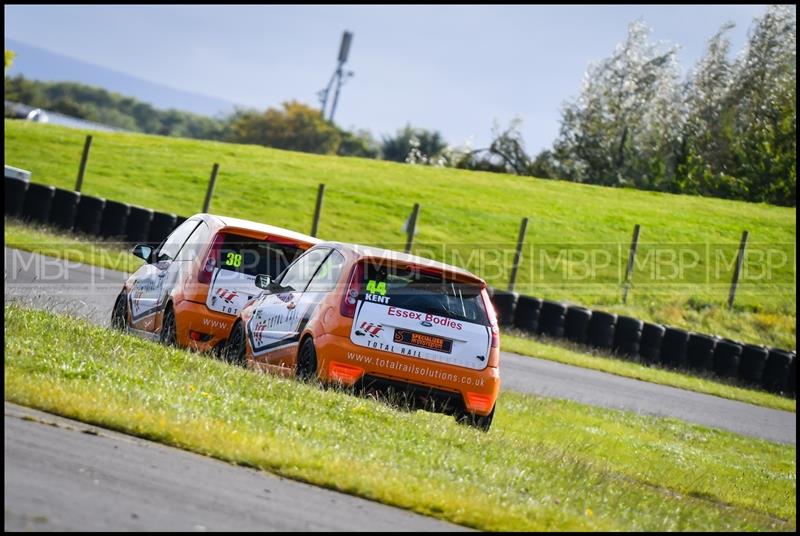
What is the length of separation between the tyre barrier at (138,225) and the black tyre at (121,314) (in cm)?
1099

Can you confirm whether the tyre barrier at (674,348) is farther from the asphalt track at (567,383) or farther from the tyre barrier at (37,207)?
the tyre barrier at (37,207)

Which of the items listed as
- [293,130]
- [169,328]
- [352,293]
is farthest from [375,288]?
[293,130]

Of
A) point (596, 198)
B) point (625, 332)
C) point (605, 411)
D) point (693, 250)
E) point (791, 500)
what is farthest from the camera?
Result: point (596, 198)

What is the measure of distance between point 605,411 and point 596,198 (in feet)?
111

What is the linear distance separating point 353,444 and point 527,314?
619 inches

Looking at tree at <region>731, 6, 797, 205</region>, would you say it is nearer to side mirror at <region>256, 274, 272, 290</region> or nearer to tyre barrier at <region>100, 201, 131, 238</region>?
tyre barrier at <region>100, 201, 131, 238</region>

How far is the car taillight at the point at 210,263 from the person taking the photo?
41.2ft

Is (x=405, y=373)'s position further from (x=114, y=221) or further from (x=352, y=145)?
(x=352, y=145)

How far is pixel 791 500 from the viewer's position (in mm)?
11375

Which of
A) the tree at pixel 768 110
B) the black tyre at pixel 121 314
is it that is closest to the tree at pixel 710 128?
the tree at pixel 768 110

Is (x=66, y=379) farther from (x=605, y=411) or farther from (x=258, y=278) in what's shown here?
(x=605, y=411)

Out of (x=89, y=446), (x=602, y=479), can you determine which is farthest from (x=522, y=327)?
(x=89, y=446)

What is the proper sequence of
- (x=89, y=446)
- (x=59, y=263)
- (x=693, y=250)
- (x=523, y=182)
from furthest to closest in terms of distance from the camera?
(x=523, y=182) → (x=693, y=250) → (x=59, y=263) → (x=89, y=446)

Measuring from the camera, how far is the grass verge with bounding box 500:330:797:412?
847 inches
